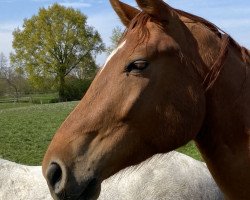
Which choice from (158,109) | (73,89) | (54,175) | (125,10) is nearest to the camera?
(54,175)

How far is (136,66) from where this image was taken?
2.59 m

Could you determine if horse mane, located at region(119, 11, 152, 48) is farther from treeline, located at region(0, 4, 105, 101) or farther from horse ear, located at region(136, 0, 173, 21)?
treeline, located at region(0, 4, 105, 101)

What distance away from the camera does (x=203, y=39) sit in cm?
272

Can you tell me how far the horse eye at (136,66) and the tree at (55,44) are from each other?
5425 cm

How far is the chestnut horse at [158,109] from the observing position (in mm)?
2486

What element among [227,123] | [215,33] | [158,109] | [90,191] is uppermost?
[215,33]

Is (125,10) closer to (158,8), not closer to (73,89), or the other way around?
(158,8)

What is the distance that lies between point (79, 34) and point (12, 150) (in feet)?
161

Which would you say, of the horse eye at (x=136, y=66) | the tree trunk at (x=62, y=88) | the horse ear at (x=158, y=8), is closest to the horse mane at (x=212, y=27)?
the horse ear at (x=158, y=8)

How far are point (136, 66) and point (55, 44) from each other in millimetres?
58729

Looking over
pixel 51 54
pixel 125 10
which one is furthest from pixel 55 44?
pixel 125 10

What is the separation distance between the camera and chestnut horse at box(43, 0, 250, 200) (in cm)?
249

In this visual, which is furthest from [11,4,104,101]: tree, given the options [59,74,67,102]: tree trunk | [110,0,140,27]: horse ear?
[110,0,140,27]: horse ear

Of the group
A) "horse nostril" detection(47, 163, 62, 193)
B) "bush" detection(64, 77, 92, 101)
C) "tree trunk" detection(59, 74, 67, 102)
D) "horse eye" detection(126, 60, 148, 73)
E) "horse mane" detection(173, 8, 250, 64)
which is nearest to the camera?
"horse nostril" detection(47, 163, 62, 193)
